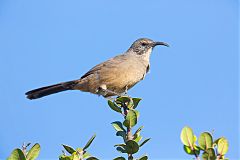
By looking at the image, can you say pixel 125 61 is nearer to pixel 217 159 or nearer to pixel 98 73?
pixel 98 73

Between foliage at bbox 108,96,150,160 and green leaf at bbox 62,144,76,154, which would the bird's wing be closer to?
foliage at bbox 108,96,150,160

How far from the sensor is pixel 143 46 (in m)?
7.05

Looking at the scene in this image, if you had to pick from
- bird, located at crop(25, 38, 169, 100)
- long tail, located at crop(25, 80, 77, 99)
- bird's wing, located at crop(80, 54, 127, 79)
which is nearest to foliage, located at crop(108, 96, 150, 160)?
bird, located at crop(25, 38, 169, 100)

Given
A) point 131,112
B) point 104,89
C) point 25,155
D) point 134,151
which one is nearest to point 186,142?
point 134,151

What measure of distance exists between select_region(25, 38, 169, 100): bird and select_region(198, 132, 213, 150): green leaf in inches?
139

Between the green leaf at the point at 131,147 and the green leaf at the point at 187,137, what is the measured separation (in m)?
0.30

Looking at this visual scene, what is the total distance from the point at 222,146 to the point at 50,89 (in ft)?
15.9

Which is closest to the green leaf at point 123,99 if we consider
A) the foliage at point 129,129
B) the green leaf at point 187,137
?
the foliage at point 129,129

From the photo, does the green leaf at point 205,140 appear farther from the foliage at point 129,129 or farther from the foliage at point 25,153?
the foliage at point 25,153

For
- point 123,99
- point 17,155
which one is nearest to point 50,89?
point 123,99

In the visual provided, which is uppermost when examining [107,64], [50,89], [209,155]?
[107,64]

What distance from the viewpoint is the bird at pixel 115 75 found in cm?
609

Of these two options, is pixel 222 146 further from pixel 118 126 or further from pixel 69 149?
pixel 69 149

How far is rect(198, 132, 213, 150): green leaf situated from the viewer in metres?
2.28
